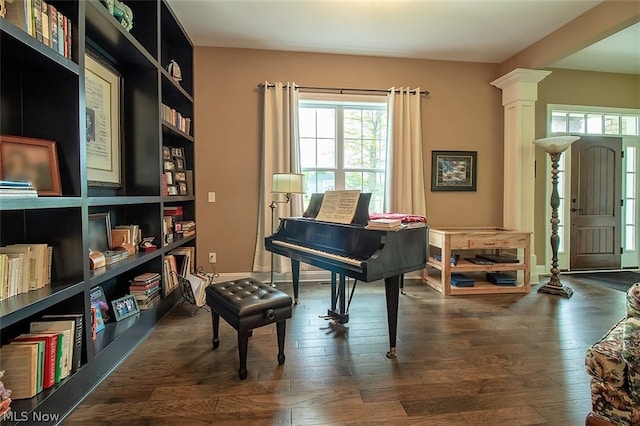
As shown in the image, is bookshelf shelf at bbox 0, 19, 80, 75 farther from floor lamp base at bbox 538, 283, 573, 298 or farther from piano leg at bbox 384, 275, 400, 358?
floor lamp base at bbox 538, 283, 573, 298

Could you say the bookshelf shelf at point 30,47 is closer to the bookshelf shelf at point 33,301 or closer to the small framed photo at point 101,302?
the bookshelf shelf at point 33,301

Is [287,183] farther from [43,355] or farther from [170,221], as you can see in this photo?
[43,355]

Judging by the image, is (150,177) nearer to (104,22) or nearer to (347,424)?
(104,22)

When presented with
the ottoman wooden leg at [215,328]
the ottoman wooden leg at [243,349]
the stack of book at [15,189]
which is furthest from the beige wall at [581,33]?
the stack of book at [15,189]

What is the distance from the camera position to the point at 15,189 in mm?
1352

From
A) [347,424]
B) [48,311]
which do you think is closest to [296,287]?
[347,424]

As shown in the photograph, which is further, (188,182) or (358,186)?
(358,186)

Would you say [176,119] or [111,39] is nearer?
[111,39]

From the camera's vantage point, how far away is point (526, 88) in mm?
3914

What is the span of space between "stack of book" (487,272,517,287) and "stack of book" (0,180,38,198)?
4.21 m

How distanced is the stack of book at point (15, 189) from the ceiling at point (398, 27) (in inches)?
95.9

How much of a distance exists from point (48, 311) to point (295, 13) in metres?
3.19

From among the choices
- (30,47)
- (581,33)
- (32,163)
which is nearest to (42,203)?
(32,163)

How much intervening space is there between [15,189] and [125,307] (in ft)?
4.35
